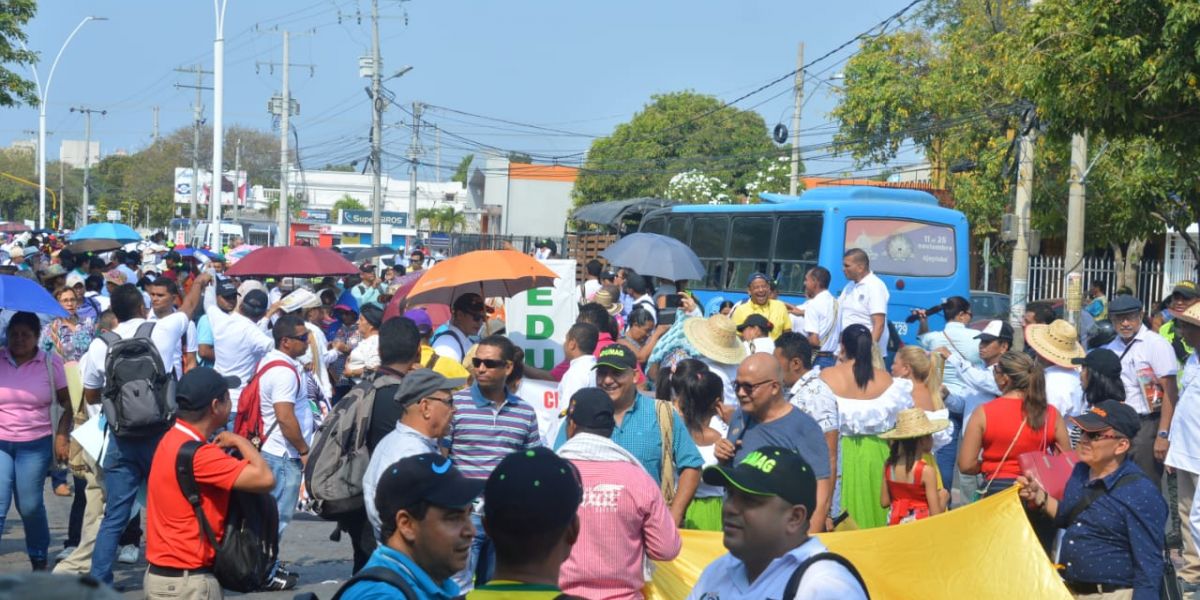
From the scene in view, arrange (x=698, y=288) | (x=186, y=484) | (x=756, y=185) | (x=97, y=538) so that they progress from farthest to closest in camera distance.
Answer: (x=756, y=185), (x=698, y=288), (x=97, y=538), (x=186, y=484)

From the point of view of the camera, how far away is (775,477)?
3.97 m

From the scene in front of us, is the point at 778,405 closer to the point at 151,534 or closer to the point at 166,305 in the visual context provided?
the point at 151,534

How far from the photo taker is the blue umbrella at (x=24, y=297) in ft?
27.0

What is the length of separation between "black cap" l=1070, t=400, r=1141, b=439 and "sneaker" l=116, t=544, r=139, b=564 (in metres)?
6.47

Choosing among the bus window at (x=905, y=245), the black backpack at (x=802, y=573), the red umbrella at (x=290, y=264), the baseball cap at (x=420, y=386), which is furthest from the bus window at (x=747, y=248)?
the black backpack at (x=802, y=573)

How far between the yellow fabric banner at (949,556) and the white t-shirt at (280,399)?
10.5ft

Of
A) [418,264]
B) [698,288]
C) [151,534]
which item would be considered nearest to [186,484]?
[151,534]

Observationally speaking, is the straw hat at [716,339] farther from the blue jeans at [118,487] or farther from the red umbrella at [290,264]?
the red umbrella at [290,264]

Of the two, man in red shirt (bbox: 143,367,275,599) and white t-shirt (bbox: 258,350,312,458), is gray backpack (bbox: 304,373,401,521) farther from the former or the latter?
white t-shirt (bbox: 258,350,312,458)

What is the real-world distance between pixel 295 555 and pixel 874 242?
1133cm

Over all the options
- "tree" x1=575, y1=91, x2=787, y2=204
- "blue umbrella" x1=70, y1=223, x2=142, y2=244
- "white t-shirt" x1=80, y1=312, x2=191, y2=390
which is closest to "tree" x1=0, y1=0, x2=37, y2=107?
"blue umbrella" x1=70, y1=223, x2=142, y2=244

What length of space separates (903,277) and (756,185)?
115 ft

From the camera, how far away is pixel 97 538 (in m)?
7.74

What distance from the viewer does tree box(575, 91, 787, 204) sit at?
227ft
